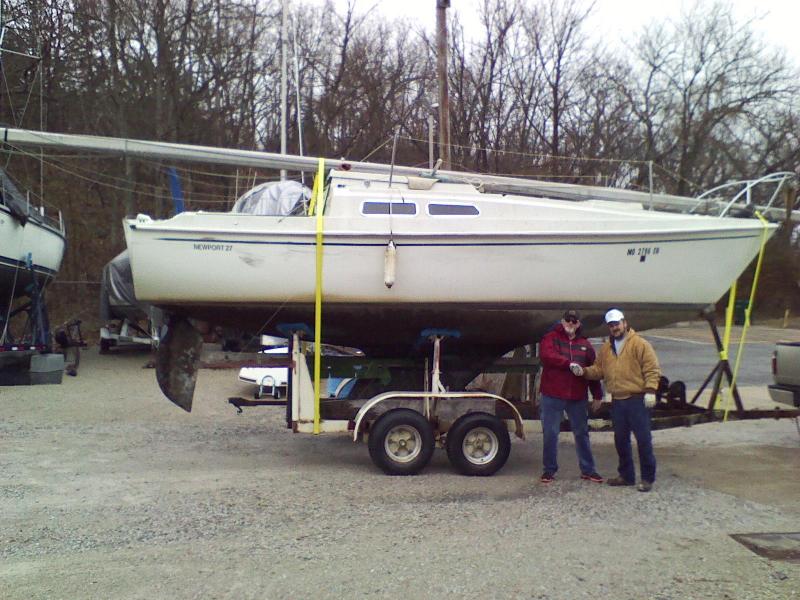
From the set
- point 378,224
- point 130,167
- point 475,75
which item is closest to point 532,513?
point 378,224

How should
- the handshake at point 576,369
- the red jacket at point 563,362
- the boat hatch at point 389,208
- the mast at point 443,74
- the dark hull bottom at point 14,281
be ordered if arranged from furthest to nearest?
the mast at point 443,74, the dark hull bottom at point 14,281, the boat hatch at point 389,208, the red jacket at point 563,362, the handshake at point 576,369

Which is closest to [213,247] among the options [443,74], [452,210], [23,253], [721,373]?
[452,210]

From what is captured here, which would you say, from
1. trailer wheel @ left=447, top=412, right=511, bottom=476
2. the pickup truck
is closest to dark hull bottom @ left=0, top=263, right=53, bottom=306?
trailer wheel @ left=447, top=412, right=511, bottom=476

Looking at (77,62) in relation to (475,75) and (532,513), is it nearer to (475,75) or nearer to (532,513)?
(475,75)

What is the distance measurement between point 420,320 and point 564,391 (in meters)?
1.58

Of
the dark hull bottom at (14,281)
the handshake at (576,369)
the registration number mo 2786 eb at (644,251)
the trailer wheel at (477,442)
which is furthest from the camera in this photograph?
the dark hull bottom at (14,281)

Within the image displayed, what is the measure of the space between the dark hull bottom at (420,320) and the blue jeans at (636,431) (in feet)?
3.85

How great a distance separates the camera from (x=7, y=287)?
14.3m

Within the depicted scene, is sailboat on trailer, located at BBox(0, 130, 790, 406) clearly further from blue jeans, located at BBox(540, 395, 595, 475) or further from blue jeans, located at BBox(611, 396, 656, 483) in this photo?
blue jeans, located at BBox(611, 396, 656, 483)

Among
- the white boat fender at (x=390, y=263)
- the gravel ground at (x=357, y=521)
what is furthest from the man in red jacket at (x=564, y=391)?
the white boat fender at (x=390, y=263)

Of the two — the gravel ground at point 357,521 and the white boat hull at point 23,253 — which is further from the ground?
the white boat hull at point 23,253

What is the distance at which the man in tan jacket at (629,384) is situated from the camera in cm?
663

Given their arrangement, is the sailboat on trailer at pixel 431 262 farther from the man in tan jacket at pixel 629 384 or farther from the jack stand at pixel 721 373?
the man in tan jacket at pixel 629 384

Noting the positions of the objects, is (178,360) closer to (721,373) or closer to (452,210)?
(452,210)
